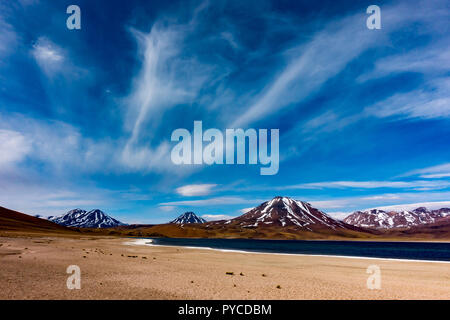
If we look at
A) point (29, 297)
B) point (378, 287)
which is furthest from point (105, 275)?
point (378, 287)

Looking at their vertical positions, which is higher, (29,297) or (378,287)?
(29,297)

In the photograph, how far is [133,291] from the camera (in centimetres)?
1739

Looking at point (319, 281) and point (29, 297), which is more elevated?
point (29, 297)

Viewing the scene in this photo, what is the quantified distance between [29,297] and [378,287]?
2546 cm

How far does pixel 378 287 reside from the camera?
69.4 feet
